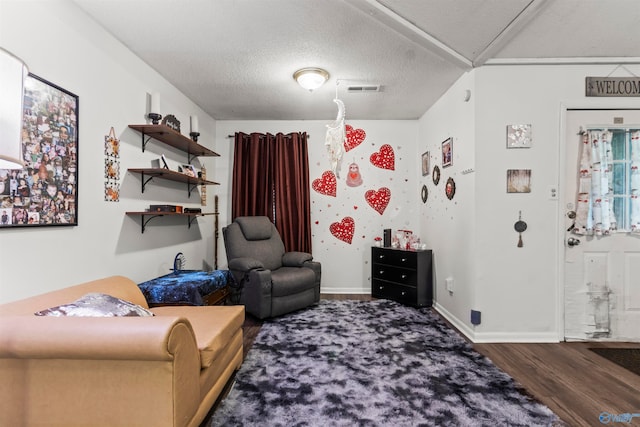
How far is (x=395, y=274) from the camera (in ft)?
12.5

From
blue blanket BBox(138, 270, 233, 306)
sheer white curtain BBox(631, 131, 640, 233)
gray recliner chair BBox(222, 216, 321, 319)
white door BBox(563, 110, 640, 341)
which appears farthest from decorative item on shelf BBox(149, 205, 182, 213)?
sheer white curtain BBox(631, 131, 640, 233)

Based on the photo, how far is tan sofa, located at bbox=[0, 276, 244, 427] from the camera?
1.10 meters

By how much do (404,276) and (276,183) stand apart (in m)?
2.08

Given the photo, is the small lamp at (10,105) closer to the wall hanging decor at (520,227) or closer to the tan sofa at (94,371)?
the tan sofa at (94,371)

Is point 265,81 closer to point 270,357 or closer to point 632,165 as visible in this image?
point 270,357

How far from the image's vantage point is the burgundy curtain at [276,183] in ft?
13.8

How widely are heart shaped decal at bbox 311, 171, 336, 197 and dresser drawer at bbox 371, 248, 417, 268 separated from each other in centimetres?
102

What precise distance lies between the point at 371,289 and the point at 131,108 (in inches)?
134

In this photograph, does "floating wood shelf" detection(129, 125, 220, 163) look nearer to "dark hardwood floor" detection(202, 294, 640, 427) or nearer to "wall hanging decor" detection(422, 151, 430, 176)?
"dark hardwood floor" detection(202, 294, 640, 427)

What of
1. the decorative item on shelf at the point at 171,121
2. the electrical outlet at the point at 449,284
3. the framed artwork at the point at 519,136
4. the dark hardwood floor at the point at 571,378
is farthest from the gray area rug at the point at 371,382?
the decorative item on shelf at the point at 171,121

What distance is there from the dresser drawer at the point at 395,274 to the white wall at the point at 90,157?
2.46 metres

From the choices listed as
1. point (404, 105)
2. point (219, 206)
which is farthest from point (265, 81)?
point (219, 206)

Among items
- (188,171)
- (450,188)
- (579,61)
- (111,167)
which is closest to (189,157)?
(188,171)

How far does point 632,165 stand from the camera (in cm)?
261
